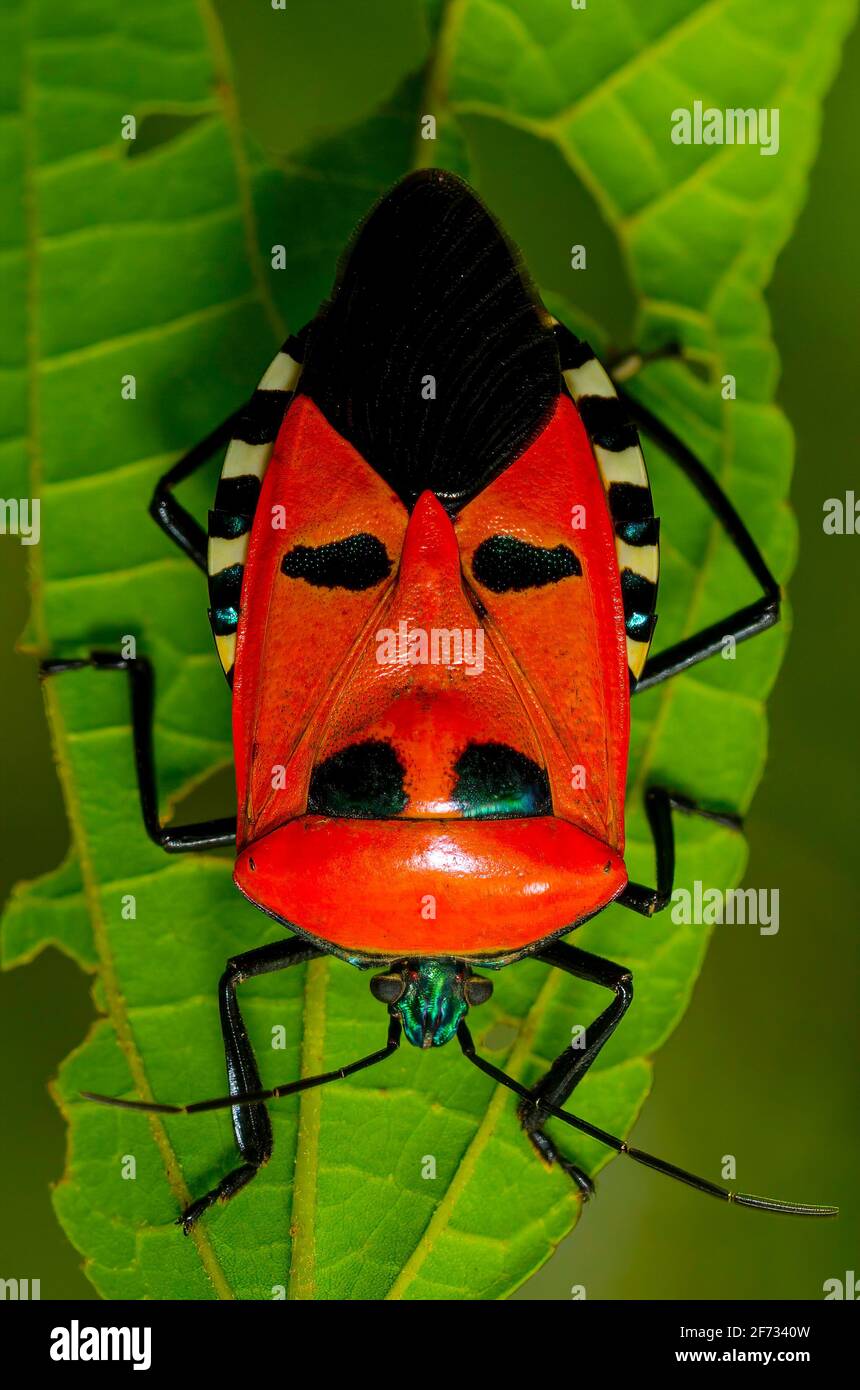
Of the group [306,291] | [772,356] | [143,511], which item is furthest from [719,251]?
[143,511]

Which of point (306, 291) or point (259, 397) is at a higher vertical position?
point (306, 291)

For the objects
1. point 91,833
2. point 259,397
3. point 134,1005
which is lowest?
point 134,1005

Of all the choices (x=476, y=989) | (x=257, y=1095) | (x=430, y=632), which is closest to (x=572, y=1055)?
(x=476, y=989)

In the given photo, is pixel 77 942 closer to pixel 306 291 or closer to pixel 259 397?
pixel 259 397

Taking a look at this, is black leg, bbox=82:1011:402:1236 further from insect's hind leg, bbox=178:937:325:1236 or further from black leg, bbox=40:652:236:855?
black leg, bbox=40:652:236:855

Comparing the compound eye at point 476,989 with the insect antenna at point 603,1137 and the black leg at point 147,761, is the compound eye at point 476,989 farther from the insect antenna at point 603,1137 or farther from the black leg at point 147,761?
the black leg at point 147,761
